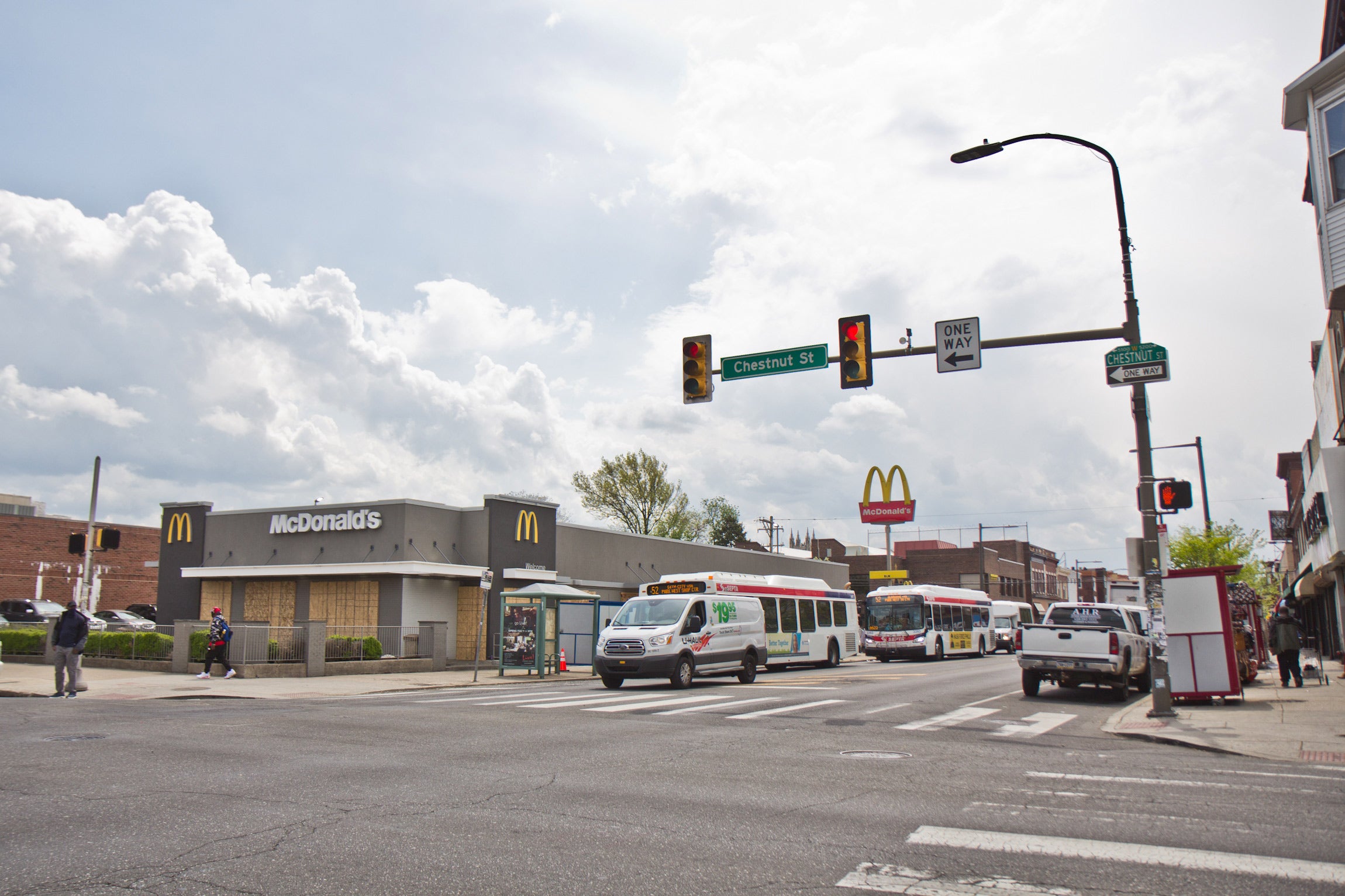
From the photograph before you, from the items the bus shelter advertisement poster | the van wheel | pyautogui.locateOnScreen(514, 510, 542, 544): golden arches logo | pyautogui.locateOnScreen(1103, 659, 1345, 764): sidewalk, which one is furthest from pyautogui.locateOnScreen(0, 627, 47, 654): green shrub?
pyautogui.locateOnScreen(1103, 659, 1345, 764): sidewalk

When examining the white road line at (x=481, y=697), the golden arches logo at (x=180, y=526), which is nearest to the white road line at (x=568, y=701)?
the white road line at (x=481, y=697)

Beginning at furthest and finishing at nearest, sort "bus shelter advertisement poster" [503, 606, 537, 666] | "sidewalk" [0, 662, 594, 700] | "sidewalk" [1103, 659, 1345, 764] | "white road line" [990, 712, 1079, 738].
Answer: "bus shelter advertisement poster" [503, 606, 537, 666] → "sidewalk" [0, 662, 594, 700] → "white road line" [990, 712, 1079, 738] → "sidewalk" [1103, 659, 1345, 764]

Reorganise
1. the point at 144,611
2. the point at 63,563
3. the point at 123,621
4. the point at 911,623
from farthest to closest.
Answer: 1. the point at 63,563
2. the point at 144,611
3. the point at 123,621
4. the point at 911,623

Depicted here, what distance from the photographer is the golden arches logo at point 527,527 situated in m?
35.2

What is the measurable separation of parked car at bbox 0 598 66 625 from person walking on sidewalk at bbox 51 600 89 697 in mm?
26318

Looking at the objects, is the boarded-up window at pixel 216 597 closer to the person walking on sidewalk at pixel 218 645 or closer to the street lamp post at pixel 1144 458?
the person walking on sidewalk at pixel 218 645

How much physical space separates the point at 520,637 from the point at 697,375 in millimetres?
13978

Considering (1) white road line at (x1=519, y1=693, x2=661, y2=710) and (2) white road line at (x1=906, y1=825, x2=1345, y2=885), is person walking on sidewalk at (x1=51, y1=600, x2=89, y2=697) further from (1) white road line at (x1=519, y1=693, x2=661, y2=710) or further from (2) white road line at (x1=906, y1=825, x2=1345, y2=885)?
(2) white road line at (x1=906, y1=825, x2=1345, y2=885)

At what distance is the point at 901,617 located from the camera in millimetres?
38188

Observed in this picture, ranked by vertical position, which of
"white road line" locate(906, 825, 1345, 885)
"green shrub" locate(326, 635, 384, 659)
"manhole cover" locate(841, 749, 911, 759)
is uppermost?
"green shrub" locate(326, 635, 384, 659)

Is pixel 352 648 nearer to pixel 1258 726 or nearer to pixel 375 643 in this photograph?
pixel 375 643

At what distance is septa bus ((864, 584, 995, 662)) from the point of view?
38062 millimetres

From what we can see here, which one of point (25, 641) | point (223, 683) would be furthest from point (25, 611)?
point (223, 683)

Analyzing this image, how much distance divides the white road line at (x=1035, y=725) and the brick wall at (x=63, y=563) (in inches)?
1926
